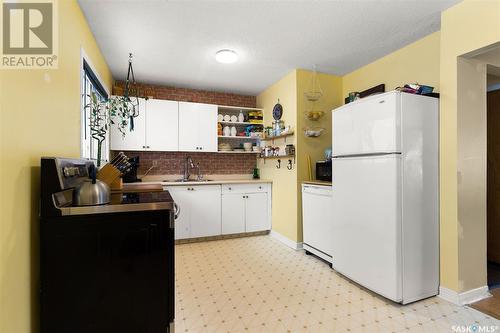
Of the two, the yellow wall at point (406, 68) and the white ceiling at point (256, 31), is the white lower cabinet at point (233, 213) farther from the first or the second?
the yellow wall at point (406, 68)

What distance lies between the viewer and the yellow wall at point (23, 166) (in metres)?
1.05

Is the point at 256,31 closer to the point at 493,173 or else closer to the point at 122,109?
the point at 122,109

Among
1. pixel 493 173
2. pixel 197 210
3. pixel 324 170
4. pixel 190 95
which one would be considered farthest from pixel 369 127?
pixel 190 95

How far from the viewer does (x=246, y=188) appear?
4.10m

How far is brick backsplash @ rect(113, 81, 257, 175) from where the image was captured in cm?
409

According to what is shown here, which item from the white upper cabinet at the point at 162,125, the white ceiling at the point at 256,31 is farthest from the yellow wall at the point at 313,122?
the white upper cabinet at the point at 162,125

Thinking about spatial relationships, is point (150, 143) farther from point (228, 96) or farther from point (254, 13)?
point (254, 13)

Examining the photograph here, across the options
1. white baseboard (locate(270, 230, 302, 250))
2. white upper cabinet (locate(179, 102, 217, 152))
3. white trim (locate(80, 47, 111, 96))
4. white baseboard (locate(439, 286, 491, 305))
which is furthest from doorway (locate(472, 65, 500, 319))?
white trim (locate(80, 47, 111, 96))

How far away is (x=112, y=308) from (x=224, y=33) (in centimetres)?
246

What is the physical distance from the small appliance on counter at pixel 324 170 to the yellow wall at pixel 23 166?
2706mm

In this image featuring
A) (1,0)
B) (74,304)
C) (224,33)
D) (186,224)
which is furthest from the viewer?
(186,224)

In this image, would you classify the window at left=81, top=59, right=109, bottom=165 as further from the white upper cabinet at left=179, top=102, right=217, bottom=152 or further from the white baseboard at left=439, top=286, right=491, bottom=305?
the white baseboard at left=439, top=286, right=491, bottom=305

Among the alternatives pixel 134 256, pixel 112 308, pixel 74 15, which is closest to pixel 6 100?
pixel 134 256

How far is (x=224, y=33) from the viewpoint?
2518 millimetres
